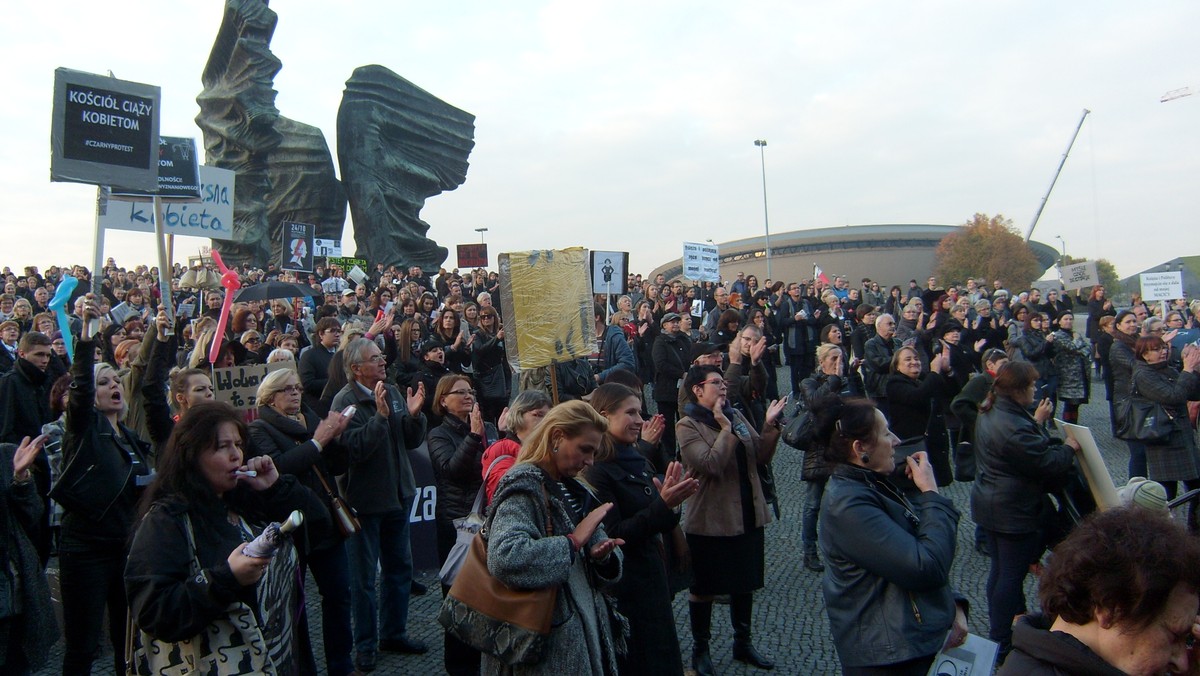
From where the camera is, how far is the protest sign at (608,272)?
49.1ft

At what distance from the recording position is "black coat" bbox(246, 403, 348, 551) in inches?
181

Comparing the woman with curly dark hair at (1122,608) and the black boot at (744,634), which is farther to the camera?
the black boot at (744,634)

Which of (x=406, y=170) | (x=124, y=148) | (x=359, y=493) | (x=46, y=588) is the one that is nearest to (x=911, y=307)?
(x=359, y=493)

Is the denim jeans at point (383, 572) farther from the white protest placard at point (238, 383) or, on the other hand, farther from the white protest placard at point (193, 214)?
the white protest placard at point (193, 214)

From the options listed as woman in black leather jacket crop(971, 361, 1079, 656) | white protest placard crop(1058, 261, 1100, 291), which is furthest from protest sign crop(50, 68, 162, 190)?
white protest placard crop(1058, 261, 1100, 291)

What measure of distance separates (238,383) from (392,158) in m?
24.1

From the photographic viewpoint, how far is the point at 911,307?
11586 mm

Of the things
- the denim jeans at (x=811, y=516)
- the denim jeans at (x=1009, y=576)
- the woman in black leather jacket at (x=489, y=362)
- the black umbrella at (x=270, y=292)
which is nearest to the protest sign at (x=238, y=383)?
the black umbrella at (x=270, y=292)

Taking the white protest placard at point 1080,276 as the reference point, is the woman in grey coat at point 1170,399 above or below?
below

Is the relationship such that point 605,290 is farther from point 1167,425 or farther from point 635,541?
point 635,541

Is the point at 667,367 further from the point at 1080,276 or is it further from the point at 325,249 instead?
the point at 325,249

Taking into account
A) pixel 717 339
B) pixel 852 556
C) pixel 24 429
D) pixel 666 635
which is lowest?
pixel 666 635

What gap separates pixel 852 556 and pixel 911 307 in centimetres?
891

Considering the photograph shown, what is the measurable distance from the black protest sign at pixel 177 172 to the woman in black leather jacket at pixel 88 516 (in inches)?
334
